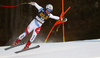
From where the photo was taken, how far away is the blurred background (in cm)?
284

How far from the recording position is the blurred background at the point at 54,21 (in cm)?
284

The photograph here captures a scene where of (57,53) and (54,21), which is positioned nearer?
(57,53)

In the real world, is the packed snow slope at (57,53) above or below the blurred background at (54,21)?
below

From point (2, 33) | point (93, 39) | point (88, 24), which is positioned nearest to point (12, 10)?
point (2, 33)

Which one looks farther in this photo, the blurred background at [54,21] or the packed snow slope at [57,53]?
the blurred background at [54,21]

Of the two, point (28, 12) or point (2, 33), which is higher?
point (28, 12)

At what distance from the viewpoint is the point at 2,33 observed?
2807mm

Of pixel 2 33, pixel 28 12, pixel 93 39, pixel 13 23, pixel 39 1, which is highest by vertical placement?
pixel 39 1

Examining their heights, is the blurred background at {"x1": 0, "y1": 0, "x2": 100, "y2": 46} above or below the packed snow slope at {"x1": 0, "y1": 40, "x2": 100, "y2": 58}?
above

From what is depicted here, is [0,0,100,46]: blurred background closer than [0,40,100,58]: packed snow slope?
No

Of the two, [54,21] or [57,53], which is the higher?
[54,21]

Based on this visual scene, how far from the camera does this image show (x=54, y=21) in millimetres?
3084

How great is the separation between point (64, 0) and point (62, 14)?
33cm

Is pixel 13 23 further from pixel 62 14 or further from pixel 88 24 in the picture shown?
pixel 88 24
